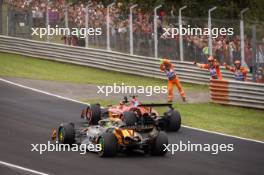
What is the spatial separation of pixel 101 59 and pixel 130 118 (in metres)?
15.4

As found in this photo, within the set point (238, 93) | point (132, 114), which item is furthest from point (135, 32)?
point (132, 114)

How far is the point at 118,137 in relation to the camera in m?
16.3

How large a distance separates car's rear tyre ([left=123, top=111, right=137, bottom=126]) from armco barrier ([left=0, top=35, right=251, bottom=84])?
11.6 meters

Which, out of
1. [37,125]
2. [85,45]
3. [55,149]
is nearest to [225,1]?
[85,45]

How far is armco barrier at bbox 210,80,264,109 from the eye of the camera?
24.2m

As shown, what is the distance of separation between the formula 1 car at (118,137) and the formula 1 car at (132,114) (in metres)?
0.21

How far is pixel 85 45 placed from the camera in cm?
3319

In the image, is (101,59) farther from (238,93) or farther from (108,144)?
(108,144)

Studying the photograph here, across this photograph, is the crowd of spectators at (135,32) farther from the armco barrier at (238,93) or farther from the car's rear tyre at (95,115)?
the car's rear tyre at (95,115)

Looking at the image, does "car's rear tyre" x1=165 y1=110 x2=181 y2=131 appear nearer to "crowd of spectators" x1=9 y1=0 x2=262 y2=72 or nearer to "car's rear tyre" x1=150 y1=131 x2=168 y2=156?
"car's rear tyre" x1=150 y1=131 x2=168 y2=156

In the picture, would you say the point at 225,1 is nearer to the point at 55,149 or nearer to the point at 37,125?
the point at 37,125

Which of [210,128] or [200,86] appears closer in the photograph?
[210,128]

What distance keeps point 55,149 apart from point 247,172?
4.21 m

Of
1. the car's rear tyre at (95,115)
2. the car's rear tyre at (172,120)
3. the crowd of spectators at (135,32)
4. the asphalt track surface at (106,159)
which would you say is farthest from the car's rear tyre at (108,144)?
the crowd of spectators at (135,32)
